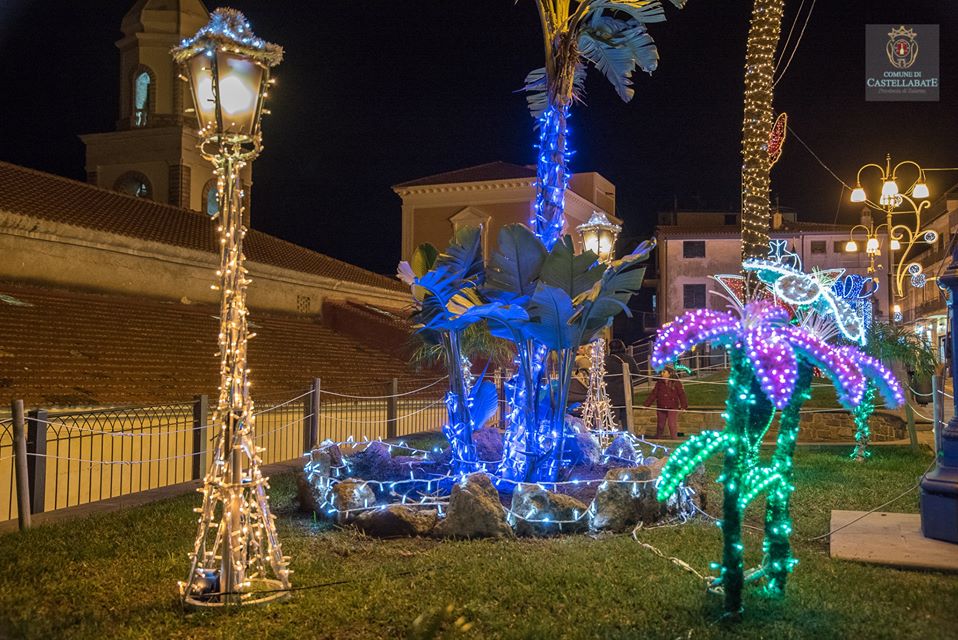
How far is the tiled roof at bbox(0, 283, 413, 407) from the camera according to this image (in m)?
11.2

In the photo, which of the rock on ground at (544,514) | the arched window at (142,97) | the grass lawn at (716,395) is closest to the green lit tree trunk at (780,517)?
the rock on ground at (544,514)

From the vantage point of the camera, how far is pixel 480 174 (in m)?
33.4

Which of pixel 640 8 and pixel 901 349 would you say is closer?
pixel 640 8

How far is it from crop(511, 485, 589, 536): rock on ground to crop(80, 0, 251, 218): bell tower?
20.2m

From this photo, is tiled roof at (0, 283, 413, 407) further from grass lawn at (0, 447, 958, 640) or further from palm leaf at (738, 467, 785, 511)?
palm leaf at (738, 467, 785, 511)

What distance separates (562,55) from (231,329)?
6029mm

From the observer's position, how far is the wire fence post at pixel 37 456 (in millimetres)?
8664

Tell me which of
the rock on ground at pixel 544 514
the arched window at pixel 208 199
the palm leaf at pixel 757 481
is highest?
the arched window at pixel 208 199

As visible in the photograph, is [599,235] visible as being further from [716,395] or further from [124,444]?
[716,395]

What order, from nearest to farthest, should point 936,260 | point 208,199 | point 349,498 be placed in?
point 349,498 → point 208,199 → point 936,260

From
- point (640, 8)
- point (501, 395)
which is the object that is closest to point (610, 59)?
point (640, 8)

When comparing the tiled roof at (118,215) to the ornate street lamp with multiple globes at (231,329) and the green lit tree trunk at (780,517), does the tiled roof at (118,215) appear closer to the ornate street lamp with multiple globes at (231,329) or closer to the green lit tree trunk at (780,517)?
the ornate street lamp with multiple globes at (231,329)

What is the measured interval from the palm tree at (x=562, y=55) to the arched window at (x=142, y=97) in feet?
62.8

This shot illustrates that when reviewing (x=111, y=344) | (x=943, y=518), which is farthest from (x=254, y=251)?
(x=943, y=518)
